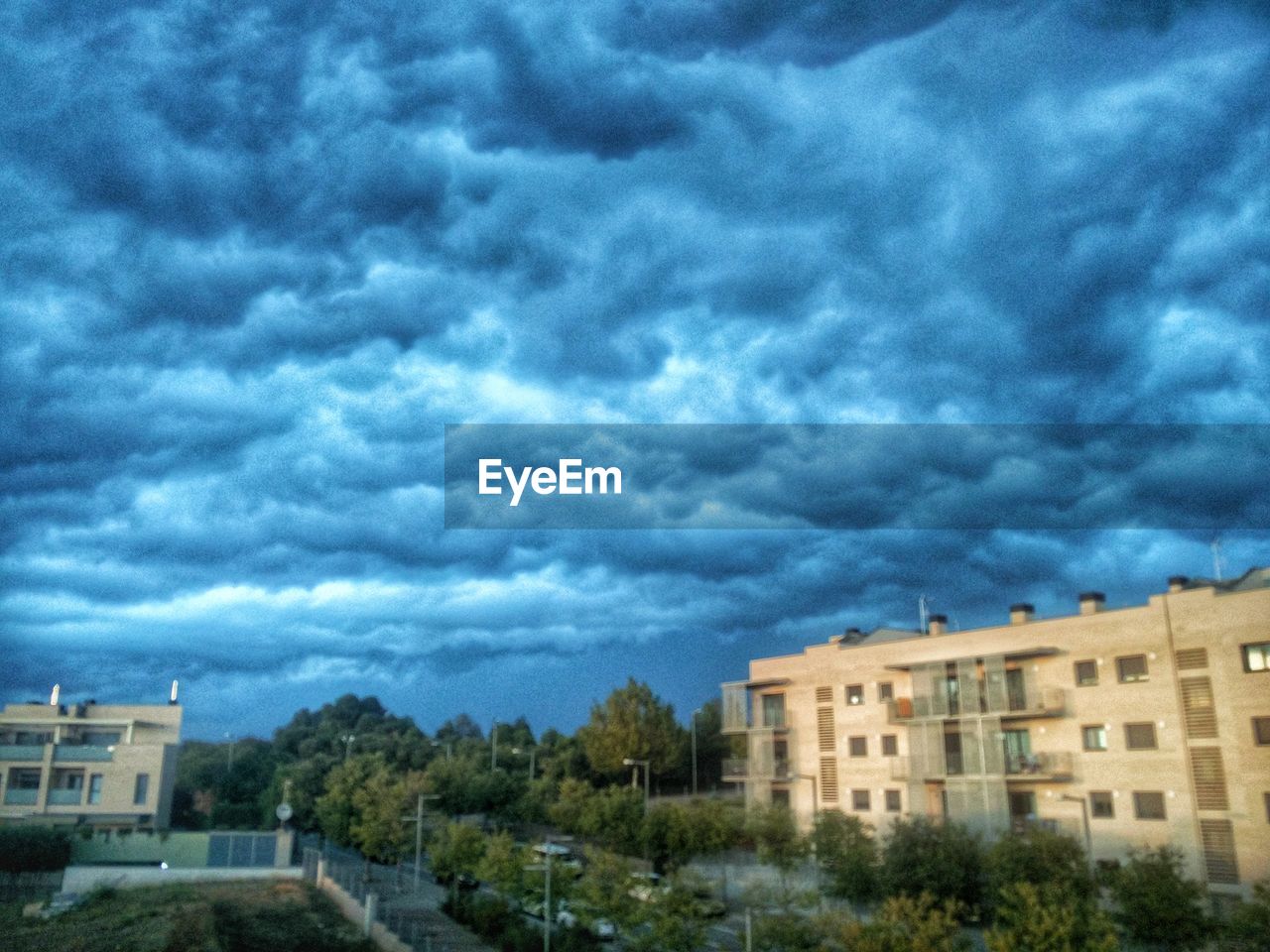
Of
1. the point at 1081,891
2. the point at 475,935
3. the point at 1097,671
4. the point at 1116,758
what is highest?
the point at 1097,671

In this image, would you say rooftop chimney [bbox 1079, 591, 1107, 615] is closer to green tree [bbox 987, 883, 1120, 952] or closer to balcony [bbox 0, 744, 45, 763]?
green tree [bbox 987, 883, 1120, 952]

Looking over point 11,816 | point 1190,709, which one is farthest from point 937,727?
point 11,816

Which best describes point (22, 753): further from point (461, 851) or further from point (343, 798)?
point (461, 851)

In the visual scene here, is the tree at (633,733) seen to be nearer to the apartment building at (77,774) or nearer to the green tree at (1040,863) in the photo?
the apartment building at (77,774)

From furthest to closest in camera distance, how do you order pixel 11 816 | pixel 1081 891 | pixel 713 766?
pixel 713 766 < pixel 11 816 < pixel 1081 891

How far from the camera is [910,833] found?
40.1 metres

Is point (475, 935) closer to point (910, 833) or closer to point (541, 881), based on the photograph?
point (541, 881)

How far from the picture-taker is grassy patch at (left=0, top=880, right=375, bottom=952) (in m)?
39.5

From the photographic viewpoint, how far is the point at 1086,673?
4494 centimetres

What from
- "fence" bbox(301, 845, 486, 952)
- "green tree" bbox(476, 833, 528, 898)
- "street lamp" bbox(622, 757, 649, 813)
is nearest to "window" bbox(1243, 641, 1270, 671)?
"green tree" bbox(476, 833, 528, 898)

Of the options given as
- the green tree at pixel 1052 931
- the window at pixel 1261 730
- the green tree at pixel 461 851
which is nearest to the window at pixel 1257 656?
the window at pixel 1261 730

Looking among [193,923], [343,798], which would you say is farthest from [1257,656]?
[343,798]

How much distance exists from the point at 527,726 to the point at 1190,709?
7439 centimetres

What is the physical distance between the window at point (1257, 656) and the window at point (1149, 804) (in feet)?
20.3
